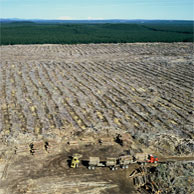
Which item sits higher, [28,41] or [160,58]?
[28,41]

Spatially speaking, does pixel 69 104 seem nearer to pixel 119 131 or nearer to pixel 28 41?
pixel 119 131

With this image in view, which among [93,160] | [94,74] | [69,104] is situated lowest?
[93,160]

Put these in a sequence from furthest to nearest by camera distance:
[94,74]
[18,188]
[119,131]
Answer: [94,74]
[119,131]
[18,188]

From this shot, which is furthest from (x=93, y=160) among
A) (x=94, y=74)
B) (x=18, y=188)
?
(x=94, y=74)

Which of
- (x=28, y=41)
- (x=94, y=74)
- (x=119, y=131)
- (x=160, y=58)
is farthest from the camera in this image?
(x=28, y=41)

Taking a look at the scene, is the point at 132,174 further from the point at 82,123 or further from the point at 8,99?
the point at 8,99

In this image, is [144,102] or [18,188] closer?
[18,188]

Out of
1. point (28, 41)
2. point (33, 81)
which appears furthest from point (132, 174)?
point (28, 41)
